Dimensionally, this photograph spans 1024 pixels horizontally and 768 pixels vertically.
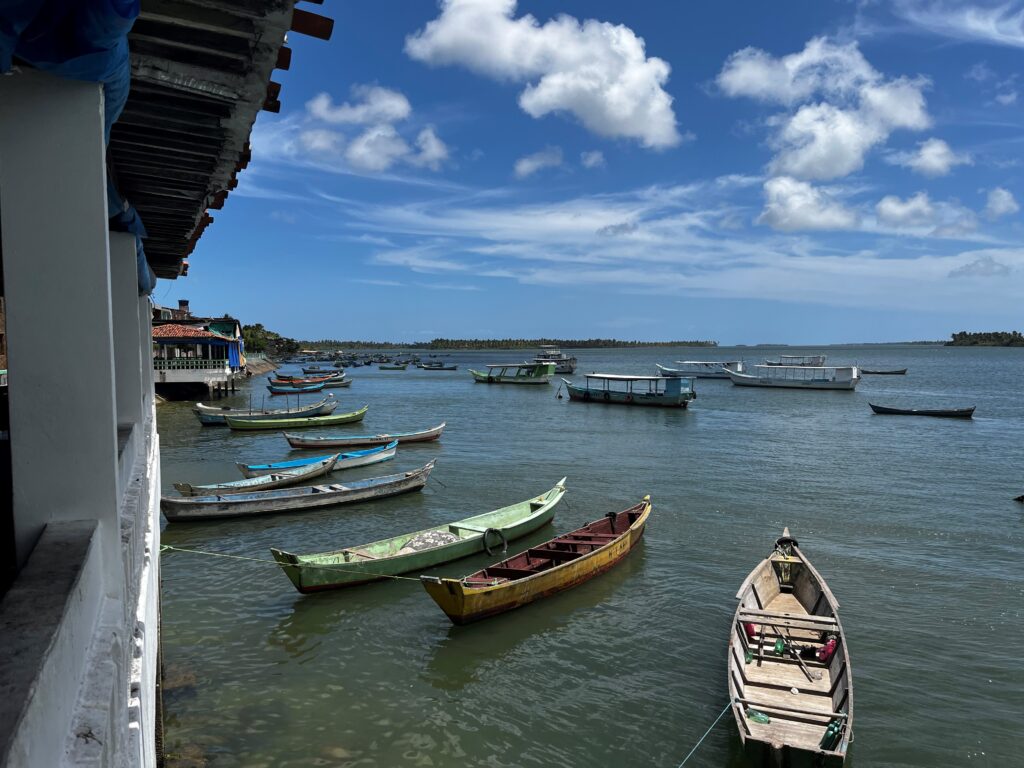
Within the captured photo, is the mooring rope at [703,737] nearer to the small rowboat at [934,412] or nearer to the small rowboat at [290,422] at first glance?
the small rowboat at [290,422]

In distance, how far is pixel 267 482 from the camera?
21922 mm

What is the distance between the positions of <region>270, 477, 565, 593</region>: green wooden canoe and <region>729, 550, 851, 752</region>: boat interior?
6.20 meters

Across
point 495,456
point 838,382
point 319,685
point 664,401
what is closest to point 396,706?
point 319,685

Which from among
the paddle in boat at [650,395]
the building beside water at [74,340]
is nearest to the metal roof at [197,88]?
the building beside water at [74,340]

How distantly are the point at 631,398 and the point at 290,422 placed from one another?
25601mm

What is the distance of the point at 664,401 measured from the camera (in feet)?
167

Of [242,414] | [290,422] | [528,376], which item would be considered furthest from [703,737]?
[528,376]

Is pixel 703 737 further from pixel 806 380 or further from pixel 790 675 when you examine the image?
pixel 806 380

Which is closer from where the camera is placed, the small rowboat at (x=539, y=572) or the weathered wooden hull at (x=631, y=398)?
the small rowboat at (x=539, y=572)

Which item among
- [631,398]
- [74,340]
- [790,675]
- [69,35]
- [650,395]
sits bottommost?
[790,675]

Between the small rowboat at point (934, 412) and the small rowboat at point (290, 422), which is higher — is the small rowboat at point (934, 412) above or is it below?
below

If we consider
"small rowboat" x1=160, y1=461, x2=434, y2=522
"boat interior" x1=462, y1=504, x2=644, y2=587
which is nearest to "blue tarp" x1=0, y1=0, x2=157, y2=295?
"boat interior" x1=462, y1=504, x2=644, y2=587

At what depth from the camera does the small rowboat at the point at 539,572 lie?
39.0 ft

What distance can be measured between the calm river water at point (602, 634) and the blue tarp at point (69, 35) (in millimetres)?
8229
